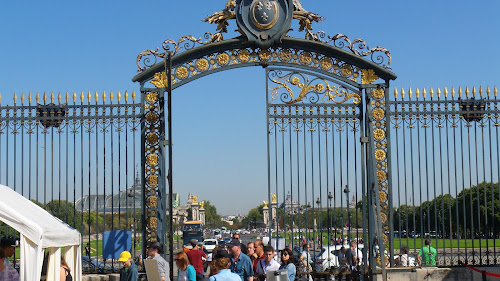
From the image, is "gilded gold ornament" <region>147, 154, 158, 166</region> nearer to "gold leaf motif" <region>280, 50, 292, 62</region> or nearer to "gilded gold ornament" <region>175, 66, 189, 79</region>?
"gilded gold ornament" <region>175, 66, 189, 79</region>

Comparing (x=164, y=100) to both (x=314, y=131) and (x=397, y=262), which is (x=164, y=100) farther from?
(x=397, y=262)

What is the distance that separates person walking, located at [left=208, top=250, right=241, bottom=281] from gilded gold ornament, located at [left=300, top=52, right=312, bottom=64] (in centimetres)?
669

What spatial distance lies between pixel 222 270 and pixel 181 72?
6.73 meters

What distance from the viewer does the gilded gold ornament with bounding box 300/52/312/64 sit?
13.8 metres

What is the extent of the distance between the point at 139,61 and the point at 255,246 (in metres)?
4.40

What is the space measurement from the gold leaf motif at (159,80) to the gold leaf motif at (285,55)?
228 centimetres

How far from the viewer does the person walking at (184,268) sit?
1030 cm

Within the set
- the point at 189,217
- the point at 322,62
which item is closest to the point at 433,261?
the point at 322,62

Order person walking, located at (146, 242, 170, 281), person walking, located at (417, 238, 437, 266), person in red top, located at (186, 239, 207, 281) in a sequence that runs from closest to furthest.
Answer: person walking, located at (146, 242, 170, 281)
person in red top, located at (186, 239, 207, 281)
person walking, located at (417, 238, 437, 266)

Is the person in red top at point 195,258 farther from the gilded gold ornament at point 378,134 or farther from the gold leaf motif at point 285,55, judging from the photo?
the gilded gold ornament at point 378,134

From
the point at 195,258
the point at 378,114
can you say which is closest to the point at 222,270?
the point at 195,258

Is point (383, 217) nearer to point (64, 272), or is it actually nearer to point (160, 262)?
point (160, 262)

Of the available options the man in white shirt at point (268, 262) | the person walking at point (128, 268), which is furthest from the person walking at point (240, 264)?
the person walking at point (128, 268)

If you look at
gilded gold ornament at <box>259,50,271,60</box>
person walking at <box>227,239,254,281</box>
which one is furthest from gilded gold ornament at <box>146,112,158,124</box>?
person walking at <box>227,239,254,281</box>
